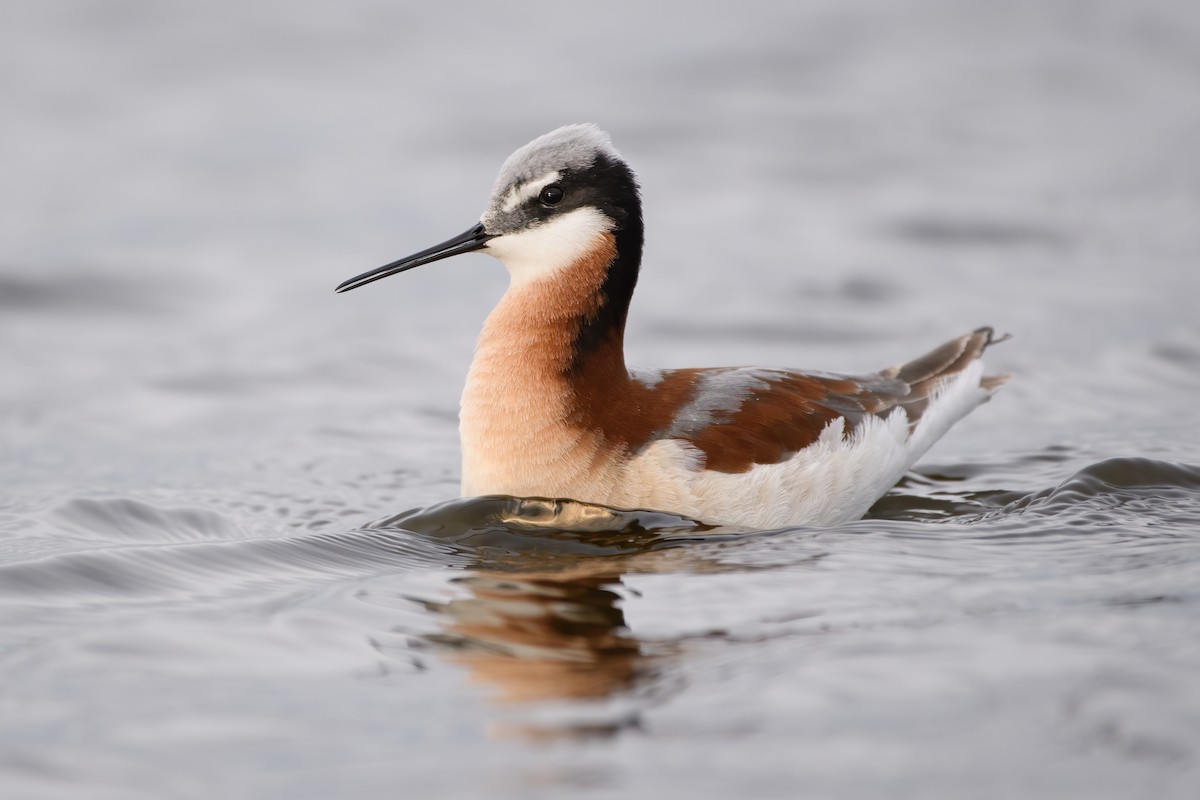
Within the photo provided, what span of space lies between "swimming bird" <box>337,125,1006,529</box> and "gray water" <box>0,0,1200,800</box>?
205mm

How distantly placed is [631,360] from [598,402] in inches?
164

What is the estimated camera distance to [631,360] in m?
11.5

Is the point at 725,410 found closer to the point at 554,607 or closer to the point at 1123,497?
the point at 554,607

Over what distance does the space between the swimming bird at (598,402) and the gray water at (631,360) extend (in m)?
0.20

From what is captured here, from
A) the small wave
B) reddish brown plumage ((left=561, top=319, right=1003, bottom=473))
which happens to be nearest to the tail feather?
reddish brown plumage ((left=561, top=319, right=1003, bottom=473))

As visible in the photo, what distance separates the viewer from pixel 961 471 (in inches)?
348

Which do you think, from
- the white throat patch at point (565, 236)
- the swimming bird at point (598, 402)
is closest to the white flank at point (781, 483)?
the swimming bird at point (598, 402)

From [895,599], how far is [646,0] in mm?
15277

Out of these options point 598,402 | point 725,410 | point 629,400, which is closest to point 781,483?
point 725,410

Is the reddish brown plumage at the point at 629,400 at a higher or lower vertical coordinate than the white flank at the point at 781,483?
higher

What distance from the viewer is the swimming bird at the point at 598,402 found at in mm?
7254

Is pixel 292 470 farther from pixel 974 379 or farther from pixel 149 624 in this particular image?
pixel 974 379

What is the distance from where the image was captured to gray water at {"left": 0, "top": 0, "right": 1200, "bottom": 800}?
4.87 meters

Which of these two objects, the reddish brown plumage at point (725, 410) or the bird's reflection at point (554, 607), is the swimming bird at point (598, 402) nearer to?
the reddish brown plumage at point (725, 410)
